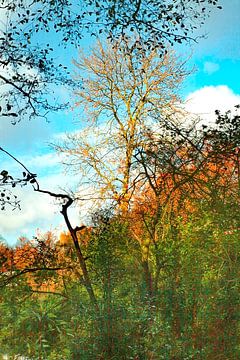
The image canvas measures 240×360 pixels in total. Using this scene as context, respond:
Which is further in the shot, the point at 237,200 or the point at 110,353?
the point at 237,200

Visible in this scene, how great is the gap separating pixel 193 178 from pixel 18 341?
239 cm

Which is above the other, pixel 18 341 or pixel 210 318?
pixel 18 341

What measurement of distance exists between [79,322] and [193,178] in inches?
77.3

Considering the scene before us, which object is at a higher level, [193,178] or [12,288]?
[193,178]

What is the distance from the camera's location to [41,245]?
15.7 ft

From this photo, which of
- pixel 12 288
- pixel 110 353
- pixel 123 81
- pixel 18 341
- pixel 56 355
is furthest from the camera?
pixel 123 81

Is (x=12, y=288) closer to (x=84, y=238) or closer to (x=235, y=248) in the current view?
(x=84, y=238)

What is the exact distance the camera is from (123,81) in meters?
9.94

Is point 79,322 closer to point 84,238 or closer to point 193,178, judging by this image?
point 84,238

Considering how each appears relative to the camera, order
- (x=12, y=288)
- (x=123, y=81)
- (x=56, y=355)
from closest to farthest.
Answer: (x=56, y=355) → (x=12, y=288) → (x=123, y=81)

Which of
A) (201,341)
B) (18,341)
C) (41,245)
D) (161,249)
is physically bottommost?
(201,341)

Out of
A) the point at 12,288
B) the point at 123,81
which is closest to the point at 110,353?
the point at 12,288

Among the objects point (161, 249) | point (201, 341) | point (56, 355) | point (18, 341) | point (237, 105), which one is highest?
point (237, 105)

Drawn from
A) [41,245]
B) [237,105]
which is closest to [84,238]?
[41,245]
